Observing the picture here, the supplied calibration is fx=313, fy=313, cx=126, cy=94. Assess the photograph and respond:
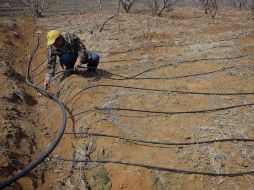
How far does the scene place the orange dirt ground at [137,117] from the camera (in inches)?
146

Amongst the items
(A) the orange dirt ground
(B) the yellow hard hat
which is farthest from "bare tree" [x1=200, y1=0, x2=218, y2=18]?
(B) the yellow hard hat

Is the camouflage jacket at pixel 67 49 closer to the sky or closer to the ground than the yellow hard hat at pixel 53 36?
closer to the ground

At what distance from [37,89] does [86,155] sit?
8.67ft

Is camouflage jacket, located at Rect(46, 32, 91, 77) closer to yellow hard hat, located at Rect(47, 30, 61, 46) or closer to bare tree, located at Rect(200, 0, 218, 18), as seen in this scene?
Answer: yellow hard hat, located at Rect(47, 30, 61, 46)

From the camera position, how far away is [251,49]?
7758 millimetres

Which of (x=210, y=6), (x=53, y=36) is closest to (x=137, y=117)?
(x=53, y=36)

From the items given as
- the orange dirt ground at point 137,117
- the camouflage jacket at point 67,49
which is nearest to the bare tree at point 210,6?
the orange dirt ground at point 137,117

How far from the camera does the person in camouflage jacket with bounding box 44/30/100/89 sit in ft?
17.4

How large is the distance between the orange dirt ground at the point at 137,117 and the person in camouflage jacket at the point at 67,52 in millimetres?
352

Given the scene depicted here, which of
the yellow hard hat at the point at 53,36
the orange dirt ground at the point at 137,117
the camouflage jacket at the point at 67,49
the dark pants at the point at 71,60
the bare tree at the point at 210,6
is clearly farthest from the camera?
the bare tree at the point at 210,6

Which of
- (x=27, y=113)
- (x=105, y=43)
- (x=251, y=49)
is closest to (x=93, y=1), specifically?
(x=105, y=43)

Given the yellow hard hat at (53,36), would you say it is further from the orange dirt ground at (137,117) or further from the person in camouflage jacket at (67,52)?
the orange dirt ground at (137,117)

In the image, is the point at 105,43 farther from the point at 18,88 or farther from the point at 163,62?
the point at 18,88

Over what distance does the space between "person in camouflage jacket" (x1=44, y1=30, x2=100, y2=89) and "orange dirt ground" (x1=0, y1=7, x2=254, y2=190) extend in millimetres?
352
